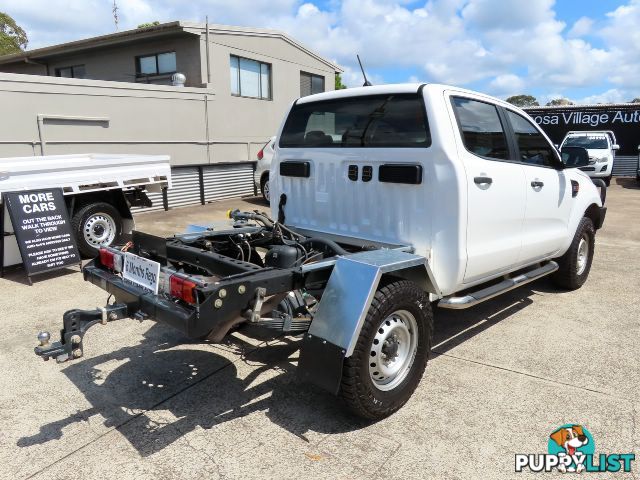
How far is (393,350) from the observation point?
333 cm

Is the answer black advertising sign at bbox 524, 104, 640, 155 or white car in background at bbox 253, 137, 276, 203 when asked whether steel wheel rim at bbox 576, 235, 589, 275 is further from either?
black advertising sign at bbox 524, 104, 640, 155

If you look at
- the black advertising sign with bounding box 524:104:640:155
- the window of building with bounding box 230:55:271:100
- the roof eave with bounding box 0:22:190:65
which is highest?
the roof eave with bounding box 0:22:190:65

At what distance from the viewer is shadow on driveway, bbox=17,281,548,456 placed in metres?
3.16

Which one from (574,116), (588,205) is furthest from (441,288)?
(574,116)

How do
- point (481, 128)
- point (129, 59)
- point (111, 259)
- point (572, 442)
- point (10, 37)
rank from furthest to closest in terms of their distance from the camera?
point (10, 37) < point (129, 59) < point (481, 128) < point (111, 259) < point (572, 442)

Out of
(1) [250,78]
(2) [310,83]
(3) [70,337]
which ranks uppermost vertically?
(2) [310,83]

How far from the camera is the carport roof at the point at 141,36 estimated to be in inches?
496

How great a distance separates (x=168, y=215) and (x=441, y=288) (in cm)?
835

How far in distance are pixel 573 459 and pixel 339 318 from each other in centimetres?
152

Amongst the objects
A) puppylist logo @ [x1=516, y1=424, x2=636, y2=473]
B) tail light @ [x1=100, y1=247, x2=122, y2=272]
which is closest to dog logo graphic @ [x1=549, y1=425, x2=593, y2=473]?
puppylist logo @ [x1=516, y1=424, x2=636, y2=473]

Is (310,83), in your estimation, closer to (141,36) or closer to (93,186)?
(141,36)

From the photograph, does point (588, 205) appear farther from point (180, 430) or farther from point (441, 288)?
point (180, 430)

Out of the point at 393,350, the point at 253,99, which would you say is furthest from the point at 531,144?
the point at 253,99

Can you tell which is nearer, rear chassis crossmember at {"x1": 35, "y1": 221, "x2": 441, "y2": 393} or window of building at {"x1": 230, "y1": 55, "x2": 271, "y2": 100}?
rear chassis crossmember at {"x1": 35, "y1": 221, "x2": 441, "y2": 393}
